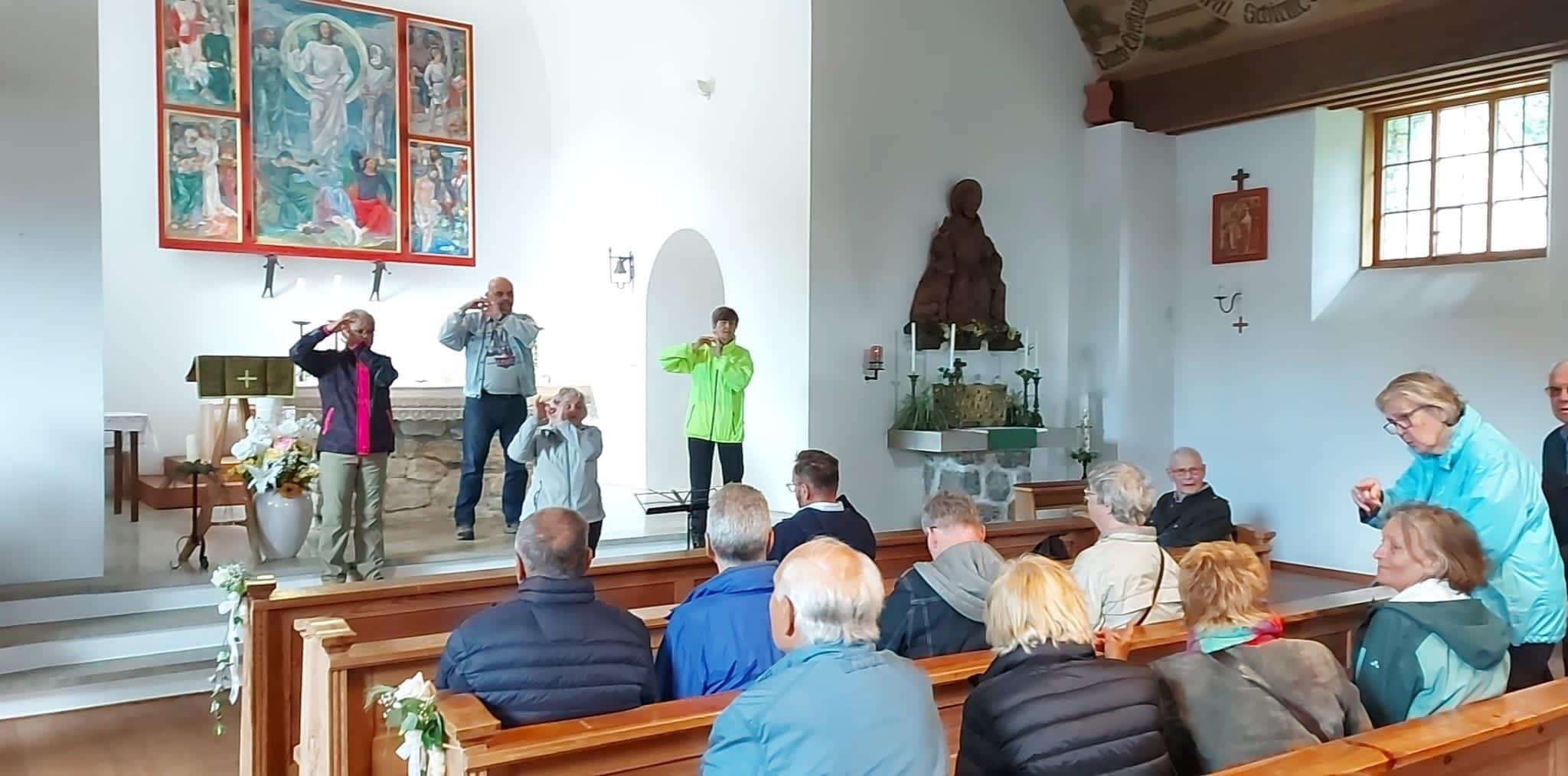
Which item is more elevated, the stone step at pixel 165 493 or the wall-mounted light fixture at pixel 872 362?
the wall-mounted light fixture at pixel 872 362

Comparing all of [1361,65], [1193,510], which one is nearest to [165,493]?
[1193,510]

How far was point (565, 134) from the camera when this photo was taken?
31.3 feet

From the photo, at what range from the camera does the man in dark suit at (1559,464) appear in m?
3.72

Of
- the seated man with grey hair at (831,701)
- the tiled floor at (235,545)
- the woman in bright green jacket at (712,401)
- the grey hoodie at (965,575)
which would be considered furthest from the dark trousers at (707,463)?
the seated man with grey hair at (831,701)

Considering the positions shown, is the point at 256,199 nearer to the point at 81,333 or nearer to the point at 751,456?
the point at 81,333

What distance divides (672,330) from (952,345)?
8.04ft

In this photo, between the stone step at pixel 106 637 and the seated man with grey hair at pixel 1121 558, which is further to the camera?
the stone step at pixel 106 637

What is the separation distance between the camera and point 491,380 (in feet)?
20.8

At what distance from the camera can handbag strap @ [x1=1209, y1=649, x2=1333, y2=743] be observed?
203 centimetres

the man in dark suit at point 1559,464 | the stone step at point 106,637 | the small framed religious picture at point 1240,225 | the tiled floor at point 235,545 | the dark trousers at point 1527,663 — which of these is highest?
the small framed religious picture at point 1240,225

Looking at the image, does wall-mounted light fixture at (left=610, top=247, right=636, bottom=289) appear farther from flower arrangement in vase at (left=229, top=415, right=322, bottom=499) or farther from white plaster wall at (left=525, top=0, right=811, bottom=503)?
flower arrangement in vase at (left=229, top=415, right=322, bottom=499)

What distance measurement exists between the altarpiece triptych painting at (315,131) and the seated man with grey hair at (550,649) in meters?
7.01

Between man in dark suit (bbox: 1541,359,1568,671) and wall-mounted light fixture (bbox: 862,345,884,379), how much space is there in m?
3.83

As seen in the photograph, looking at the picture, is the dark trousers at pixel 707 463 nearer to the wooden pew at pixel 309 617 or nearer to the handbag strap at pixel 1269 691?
the wooden pew at pixel 309 617
